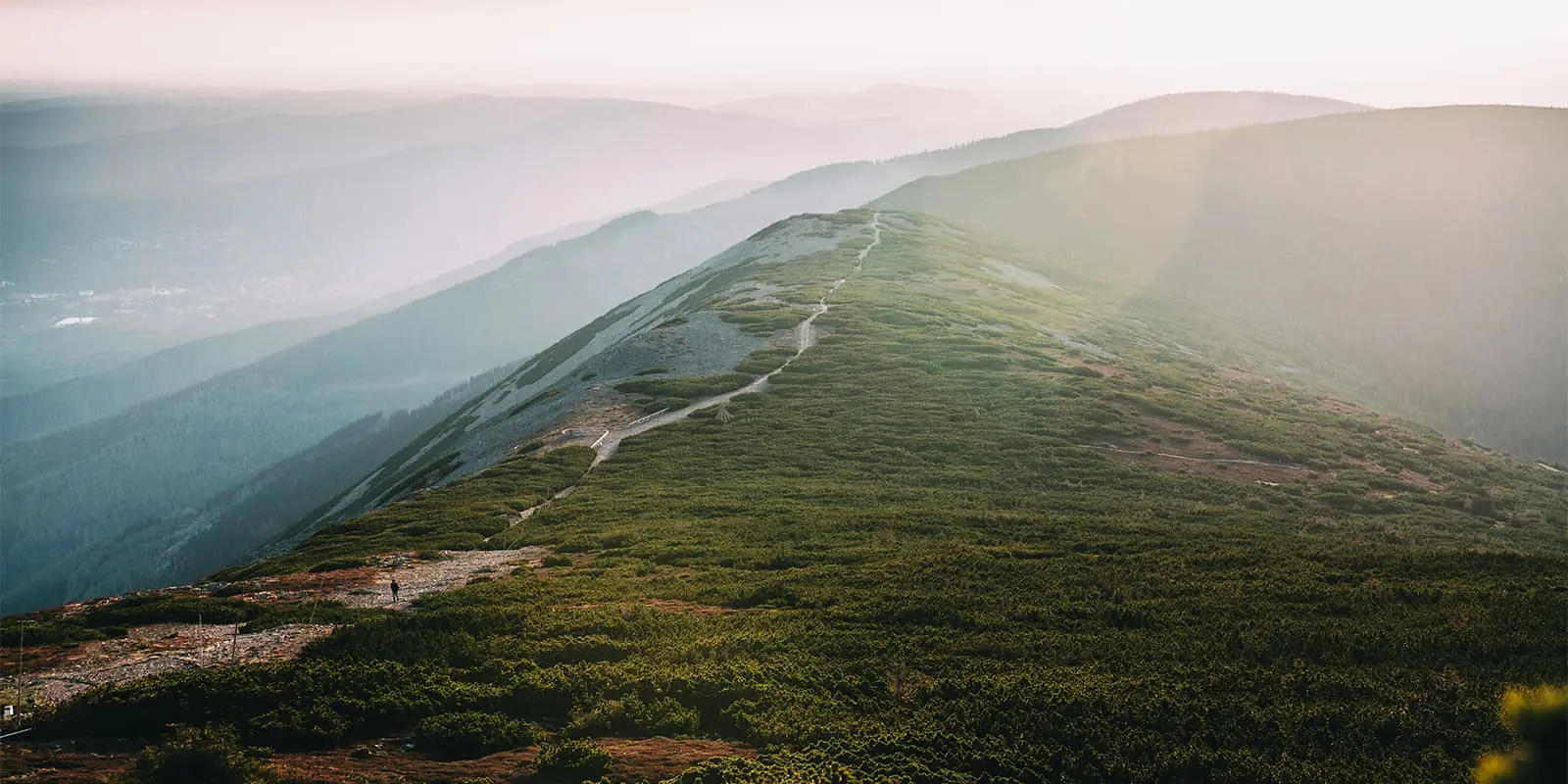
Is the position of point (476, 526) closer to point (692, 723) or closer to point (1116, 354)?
point (692, 723)

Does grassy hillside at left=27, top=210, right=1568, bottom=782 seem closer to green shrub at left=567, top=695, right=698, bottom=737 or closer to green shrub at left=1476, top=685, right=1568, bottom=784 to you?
green shrub at left=567, top=695, right=698, bottom=737

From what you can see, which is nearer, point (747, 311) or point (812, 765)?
point (812, 765)

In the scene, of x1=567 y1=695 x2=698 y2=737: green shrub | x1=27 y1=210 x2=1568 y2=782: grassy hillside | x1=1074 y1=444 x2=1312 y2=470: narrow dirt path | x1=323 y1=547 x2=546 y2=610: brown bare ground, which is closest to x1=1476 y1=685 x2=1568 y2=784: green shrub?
x1=27 y1=210 x2=1568 y2=782: grassy hillside

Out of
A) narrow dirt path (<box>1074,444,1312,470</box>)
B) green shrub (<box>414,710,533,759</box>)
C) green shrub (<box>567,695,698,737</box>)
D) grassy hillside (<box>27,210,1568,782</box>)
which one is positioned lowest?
narrow dirt path (<box>1074,444,1312,470</box>)

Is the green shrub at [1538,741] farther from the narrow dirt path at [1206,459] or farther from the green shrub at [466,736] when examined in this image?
the narrow dirt path at [1206,459]


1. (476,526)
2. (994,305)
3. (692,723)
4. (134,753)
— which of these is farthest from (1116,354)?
(134,753)
